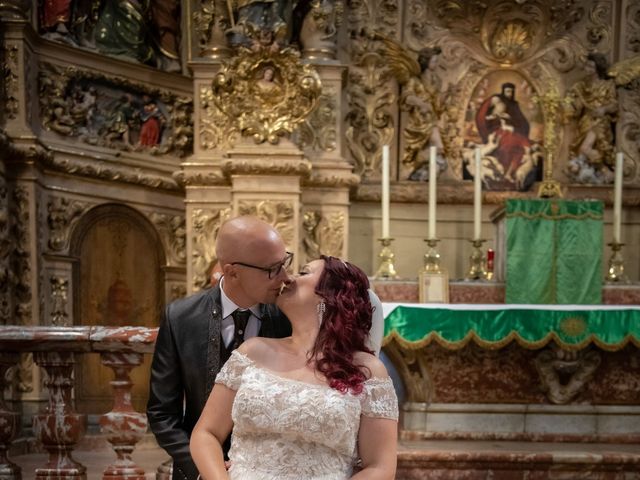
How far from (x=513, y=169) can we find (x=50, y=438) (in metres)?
6.21

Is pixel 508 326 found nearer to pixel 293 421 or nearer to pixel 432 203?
pixel 432 203

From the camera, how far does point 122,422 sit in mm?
3186

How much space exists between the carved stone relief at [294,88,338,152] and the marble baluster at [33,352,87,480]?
15.3 feet

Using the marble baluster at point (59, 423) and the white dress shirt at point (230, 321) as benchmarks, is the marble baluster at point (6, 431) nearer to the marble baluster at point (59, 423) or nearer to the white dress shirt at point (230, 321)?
the marble baluster at point (59, 423)

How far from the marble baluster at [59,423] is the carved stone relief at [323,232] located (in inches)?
172

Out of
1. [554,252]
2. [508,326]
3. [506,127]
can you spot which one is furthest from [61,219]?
[506,127]

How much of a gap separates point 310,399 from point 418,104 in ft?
20.7

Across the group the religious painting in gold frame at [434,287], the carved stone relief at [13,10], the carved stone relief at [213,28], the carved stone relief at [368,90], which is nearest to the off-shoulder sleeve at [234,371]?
the religious painting in gold frame at [434,287]

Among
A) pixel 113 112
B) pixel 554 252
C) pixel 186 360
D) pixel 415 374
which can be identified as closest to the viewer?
pixel 186 360

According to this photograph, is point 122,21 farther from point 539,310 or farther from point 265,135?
point 539,310

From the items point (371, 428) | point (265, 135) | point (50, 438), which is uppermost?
point (265, 135)

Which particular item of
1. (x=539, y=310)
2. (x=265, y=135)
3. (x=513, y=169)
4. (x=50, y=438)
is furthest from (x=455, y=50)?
(x=50, y=438)

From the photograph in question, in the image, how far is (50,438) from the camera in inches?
124

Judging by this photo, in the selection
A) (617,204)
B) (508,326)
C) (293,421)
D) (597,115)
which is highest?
(597,115)
